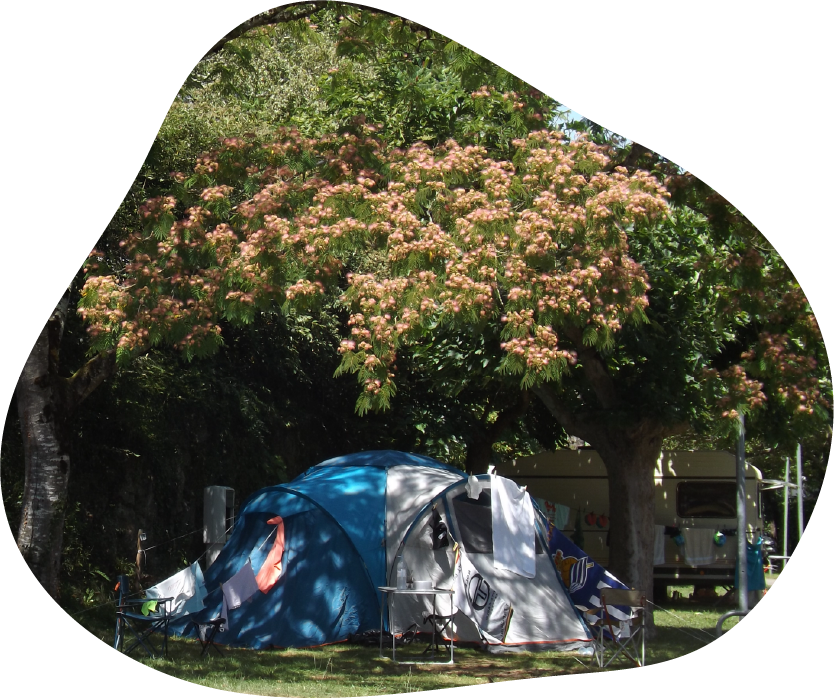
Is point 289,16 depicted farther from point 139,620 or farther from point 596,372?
point 139,620

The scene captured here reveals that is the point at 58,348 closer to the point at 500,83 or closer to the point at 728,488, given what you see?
the point at 500,83

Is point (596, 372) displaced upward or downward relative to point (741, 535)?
upward

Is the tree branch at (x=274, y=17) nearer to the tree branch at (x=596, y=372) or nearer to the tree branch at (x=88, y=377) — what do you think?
the tree branch at (x=88, y=377)

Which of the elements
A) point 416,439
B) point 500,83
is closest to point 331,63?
point 500,83

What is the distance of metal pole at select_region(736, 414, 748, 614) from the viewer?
6.01 metres

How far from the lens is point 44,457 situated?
6.10 metres

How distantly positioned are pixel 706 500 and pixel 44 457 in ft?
12.5

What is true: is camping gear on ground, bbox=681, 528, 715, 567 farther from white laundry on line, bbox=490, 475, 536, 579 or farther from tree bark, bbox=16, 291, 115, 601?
tree bark, bbox=16, 291, 115, 601

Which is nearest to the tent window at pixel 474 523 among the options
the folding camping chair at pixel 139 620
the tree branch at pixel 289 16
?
the folding camping chair at pixel 139 620

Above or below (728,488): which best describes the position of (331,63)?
above

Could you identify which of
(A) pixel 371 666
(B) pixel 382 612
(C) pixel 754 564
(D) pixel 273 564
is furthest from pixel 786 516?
(D) pixel 273 564

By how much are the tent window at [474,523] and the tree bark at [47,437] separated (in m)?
2.57

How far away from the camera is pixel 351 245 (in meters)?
6.23

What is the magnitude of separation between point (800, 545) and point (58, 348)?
13.4 feet
